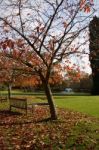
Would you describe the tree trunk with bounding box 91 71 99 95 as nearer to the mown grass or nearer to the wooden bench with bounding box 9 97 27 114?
the wooden bench with bounding box 9 97 27 114

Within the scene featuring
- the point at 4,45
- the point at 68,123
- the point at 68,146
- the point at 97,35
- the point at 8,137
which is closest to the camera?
the point at 68,146

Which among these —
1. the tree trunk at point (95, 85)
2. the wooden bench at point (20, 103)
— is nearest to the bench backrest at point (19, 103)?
the wooden bench at point (20, 103)

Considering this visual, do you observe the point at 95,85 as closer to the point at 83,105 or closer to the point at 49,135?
the point at 83,105

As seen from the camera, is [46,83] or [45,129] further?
[46,83]

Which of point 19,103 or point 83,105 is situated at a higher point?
point 19,103

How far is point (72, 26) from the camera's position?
771 inches

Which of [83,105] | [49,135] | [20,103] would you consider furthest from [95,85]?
[49,135]

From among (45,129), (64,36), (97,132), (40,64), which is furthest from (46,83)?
(97,132)

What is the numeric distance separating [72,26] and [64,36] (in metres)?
0.61

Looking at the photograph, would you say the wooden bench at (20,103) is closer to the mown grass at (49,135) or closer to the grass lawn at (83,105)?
the grass lawn at (83,105)

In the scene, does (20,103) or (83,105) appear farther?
(83,105)

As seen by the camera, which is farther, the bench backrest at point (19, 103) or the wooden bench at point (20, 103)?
the bench backrest at point (19, 103)

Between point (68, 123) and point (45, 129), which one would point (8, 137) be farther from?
point (68, 123)

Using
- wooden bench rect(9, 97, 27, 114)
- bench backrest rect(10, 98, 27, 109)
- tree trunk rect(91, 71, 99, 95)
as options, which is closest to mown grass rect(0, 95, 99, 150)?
wooden bench rect(9, 97, 27, 114)
